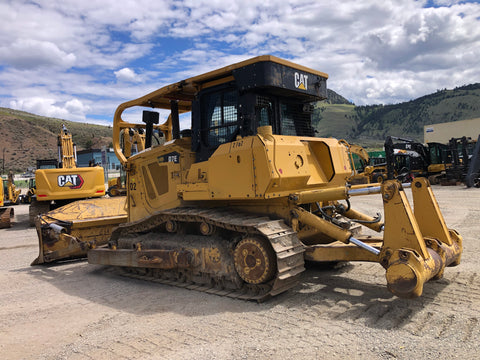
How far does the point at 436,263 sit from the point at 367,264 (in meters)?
2.14

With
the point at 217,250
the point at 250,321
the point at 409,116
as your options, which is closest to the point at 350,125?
the point at 409,116

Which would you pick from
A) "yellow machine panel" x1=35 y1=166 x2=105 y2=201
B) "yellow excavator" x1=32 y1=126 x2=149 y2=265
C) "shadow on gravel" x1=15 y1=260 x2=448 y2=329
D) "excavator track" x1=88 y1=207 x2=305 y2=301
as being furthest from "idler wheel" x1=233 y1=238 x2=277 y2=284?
"yellow machine panel" x1=35 y1=166 x2=105 y2=201

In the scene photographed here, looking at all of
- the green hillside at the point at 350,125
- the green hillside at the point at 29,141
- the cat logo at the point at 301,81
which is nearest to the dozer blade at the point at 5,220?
the cat logo at the point at 301,81

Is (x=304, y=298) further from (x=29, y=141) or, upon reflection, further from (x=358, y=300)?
(x=29, y=141)

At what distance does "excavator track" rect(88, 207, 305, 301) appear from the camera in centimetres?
452

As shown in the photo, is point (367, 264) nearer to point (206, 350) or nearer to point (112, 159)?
point (206, 350)

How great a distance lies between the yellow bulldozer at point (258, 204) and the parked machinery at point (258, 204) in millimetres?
15

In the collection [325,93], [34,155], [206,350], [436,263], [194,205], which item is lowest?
[206,350]

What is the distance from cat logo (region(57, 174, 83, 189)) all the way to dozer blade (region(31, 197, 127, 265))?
13.6ft

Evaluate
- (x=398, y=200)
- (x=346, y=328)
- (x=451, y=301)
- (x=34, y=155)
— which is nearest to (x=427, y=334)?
(x=346, y=328)

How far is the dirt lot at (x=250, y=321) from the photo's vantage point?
346 cm

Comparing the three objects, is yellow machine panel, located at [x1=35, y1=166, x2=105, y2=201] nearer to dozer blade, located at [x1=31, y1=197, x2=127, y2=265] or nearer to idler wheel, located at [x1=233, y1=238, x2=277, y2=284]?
dozer blade, located at [x1=31, y1=197, x2=127, y2=265]

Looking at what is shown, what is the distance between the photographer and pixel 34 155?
76.8m

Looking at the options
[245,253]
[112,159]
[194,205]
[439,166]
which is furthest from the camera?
[112,159]
